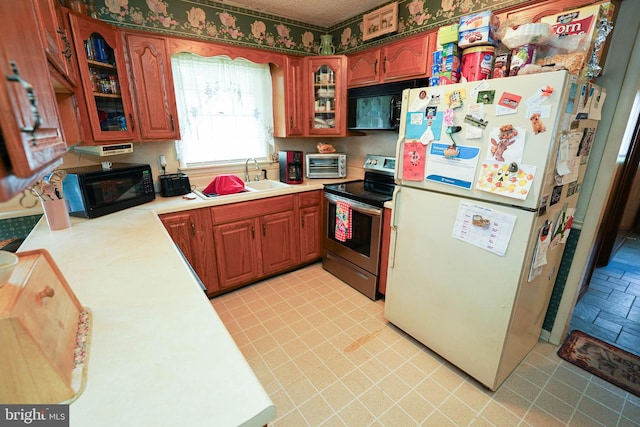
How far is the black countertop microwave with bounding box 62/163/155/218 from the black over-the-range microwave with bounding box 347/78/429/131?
1.95 m

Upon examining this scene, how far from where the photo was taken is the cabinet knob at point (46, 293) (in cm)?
71

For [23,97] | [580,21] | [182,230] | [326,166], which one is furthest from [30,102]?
[326,166]

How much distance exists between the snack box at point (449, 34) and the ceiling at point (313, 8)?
4.49ft

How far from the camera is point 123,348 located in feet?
2.61

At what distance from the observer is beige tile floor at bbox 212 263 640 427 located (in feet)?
5.01

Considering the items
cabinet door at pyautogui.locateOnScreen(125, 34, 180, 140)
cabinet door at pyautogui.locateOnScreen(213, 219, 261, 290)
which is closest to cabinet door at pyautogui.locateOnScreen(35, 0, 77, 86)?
cabinet door at pyautogui.locateOnScreen(125, 34, 180, 140)

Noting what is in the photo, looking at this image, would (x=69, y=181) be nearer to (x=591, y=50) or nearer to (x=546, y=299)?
(x=591, y=50)

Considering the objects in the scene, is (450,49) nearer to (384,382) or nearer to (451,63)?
(451,63)

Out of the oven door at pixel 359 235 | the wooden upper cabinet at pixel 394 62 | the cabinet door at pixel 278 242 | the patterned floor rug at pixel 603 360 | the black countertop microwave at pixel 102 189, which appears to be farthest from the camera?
the cabinet door at pixel 278 242

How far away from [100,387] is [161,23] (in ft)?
8.93

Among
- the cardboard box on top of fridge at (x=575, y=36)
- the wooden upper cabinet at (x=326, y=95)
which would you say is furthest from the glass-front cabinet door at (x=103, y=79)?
the cardboard box on top of fridge at (x=575, y=36)

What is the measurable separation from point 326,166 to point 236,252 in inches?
52.5

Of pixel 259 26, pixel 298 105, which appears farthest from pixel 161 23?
pixel 298 105

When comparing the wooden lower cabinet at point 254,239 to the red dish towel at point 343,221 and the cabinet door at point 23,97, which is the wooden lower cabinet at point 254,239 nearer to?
the red dish towel at point 343,221
